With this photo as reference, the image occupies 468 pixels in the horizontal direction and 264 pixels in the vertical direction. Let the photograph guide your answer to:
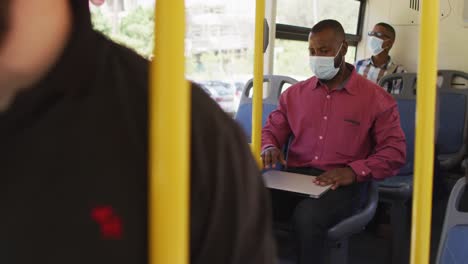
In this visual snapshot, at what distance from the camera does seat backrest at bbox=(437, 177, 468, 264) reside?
1.78 metres

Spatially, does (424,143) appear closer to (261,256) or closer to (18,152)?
(261,256)

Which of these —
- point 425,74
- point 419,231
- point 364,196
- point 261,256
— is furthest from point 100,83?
point 364,196

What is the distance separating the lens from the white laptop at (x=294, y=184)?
6.62 feet

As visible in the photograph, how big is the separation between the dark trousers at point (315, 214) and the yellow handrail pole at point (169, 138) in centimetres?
168

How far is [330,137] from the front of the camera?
2498 millimetres

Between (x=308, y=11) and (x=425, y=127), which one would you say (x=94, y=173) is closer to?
(x=425, y=127)

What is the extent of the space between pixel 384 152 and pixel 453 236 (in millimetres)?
611

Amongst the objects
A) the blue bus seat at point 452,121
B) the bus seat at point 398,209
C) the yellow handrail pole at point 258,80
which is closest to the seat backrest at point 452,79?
the blue bus seat at point 452,121

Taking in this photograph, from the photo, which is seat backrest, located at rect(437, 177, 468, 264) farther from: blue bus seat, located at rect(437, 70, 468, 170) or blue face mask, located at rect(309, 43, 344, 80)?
blue bus seat, located at rect(437, 70, 468, 170)

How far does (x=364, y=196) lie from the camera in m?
2.46

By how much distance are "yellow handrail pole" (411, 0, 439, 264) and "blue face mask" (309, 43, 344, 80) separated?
4.59 feet

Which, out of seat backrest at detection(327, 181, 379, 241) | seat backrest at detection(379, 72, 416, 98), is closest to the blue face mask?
seat backrest at detection(327, 181, 379, 241)

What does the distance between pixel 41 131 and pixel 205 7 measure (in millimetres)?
2818

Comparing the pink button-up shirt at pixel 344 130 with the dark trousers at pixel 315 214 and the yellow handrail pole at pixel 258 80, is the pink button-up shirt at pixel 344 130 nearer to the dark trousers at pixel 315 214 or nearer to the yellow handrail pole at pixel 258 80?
the dark trousers at pixel 315 214
